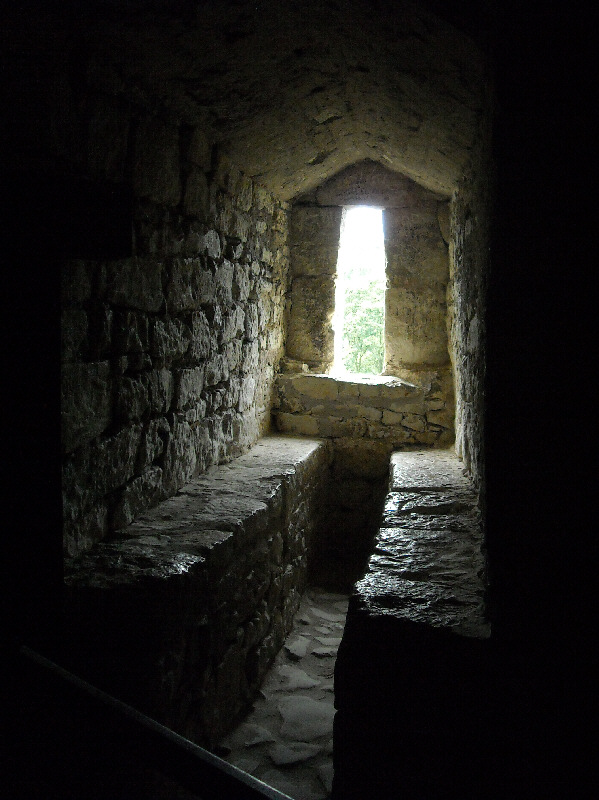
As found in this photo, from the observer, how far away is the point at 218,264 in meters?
3.30

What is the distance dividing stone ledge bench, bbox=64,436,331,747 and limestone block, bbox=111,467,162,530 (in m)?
0.04

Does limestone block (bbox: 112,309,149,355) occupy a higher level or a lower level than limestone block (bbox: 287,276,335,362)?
lower

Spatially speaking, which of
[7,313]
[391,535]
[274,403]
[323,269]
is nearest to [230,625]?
[391,535]

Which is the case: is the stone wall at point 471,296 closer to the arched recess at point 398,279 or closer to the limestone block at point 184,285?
the arched recess at point 398,279

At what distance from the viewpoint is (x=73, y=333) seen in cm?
204

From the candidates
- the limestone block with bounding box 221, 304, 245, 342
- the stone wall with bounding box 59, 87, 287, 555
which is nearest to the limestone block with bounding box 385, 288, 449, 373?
the stone wall with bounding box 59, 87, 287, 555

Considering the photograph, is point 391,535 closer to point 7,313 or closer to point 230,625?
point 230,625

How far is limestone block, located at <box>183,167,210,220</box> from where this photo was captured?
2840 millimetres

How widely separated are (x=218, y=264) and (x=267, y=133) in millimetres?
717

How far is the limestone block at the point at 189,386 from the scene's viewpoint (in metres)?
2.88

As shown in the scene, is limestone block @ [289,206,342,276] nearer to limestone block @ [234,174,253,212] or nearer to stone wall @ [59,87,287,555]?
stone wall @ [59,87,287,555]

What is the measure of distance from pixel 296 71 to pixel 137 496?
6.18 ft

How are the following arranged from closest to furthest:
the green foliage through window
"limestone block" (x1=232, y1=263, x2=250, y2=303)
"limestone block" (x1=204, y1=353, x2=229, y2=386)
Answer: "limestone block" (x1=204, y1=353, x2=229, y2=386)
"limestone block" (x1=232, y1=263, x2=250, y2=303)
the green foliage through window

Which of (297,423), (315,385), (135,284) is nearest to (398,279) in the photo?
(315,385)
